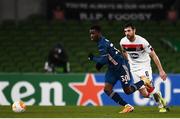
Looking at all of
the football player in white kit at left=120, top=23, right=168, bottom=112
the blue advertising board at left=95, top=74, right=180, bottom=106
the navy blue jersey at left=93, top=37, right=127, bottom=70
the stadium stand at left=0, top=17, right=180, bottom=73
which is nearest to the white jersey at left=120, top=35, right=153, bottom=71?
the football player in white kit at left=120, top=23, right=168, bottom=112

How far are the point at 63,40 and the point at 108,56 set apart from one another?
1293 centimetres

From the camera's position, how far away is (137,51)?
1448 cm

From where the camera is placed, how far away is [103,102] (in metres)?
20.2

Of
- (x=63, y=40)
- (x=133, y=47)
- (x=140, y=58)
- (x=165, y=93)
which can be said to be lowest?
(x=165, y=93)

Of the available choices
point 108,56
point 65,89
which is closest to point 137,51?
point 108,56

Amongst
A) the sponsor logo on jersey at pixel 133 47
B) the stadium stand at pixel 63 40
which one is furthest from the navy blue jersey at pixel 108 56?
the stadium stand at pixel 63 40

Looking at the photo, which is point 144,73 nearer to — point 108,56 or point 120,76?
point 120,76

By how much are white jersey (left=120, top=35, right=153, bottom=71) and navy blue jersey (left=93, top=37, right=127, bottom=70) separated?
291 millimetres

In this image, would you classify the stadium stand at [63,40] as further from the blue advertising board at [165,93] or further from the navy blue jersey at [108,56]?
the navy blue jersey at [108,56]

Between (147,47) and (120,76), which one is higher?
(147,47)

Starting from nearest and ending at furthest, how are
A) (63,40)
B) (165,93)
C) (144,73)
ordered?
(144,73)
(165,93)
(63,40)

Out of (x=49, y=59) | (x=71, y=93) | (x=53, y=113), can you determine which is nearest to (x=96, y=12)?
(x=49, y=59)

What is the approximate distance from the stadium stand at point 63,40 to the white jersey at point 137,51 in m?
9.49

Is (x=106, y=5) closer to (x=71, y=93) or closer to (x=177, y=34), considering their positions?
(x=177, y=34)
